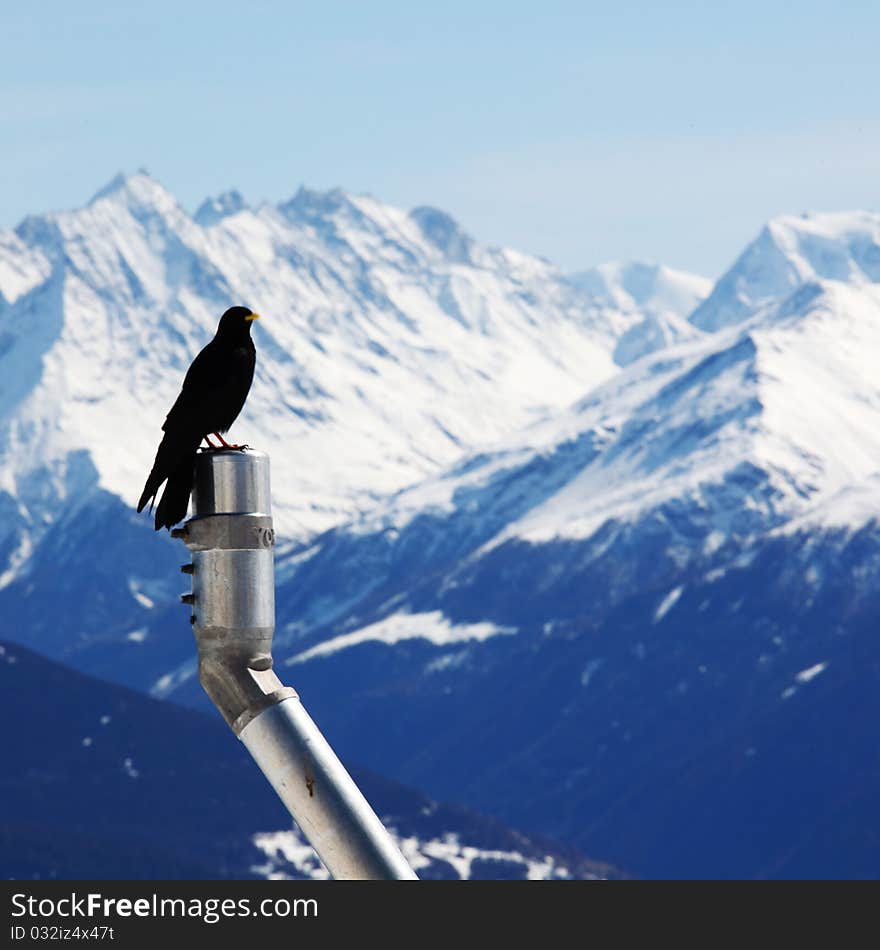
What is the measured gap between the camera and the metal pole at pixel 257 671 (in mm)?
21984

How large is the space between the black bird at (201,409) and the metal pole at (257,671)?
0.31 meters

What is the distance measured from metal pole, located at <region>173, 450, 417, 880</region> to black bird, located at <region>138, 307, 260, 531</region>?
31 centimetres

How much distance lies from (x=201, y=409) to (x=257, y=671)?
3.85m

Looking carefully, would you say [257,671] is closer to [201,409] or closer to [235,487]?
[235,487]

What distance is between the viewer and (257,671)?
2298cm

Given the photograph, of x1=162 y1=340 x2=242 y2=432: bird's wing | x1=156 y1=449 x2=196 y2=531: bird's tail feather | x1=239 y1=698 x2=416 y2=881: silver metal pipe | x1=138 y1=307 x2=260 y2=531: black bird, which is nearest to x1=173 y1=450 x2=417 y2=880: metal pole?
x1=239 y1=698 x2=416 y2=881: silver metal pipe

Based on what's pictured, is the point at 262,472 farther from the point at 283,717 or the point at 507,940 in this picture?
the point at 507,940

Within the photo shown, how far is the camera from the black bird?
24.3 m

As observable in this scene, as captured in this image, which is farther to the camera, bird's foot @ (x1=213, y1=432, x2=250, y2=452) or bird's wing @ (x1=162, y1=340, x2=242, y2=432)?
Result: bird's wing @ (x1=162, y1=340, x2=242, y2=432)

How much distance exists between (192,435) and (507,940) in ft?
20.8

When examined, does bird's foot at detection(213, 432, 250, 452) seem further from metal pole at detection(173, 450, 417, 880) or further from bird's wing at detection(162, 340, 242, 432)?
bird's wing at detection(162, 340, 242, 432)

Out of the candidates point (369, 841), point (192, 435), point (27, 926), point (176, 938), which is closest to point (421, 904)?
point (369, 841)

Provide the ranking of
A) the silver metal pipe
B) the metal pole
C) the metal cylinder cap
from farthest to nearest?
the metal cylinder cap → the metal pole → the silver metal pipe

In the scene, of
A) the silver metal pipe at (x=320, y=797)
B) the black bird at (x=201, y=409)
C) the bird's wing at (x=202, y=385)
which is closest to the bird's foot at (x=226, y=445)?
the black bird at (x=201, y=409)
